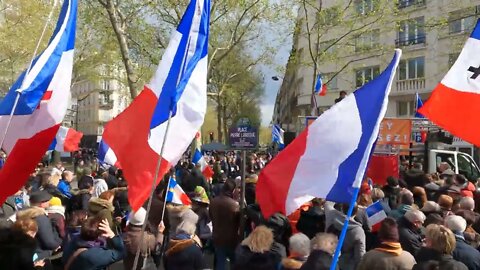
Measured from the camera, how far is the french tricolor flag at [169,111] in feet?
15.6

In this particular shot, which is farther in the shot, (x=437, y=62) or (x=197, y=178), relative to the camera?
(x=437, y=62)

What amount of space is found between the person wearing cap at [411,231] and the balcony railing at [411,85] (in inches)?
1145

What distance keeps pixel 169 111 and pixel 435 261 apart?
2.52 m

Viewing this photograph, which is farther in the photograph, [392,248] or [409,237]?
[409,237]

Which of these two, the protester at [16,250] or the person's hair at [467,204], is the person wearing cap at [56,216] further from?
the person's hair at [467,204]

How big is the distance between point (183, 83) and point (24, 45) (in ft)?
80.6

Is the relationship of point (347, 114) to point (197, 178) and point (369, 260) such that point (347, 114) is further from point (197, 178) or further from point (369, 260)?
point (197, 178)

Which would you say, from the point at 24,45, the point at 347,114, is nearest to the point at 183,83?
the point at 347,114

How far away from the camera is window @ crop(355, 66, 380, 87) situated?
3559 cm

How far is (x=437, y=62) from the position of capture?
107 feet

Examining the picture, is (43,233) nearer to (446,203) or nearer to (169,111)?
(169,111)

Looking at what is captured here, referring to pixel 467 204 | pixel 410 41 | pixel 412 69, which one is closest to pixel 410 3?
pixel 410 41

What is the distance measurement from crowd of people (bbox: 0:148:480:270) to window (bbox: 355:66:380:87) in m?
27.3

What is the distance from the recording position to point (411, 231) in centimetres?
596
